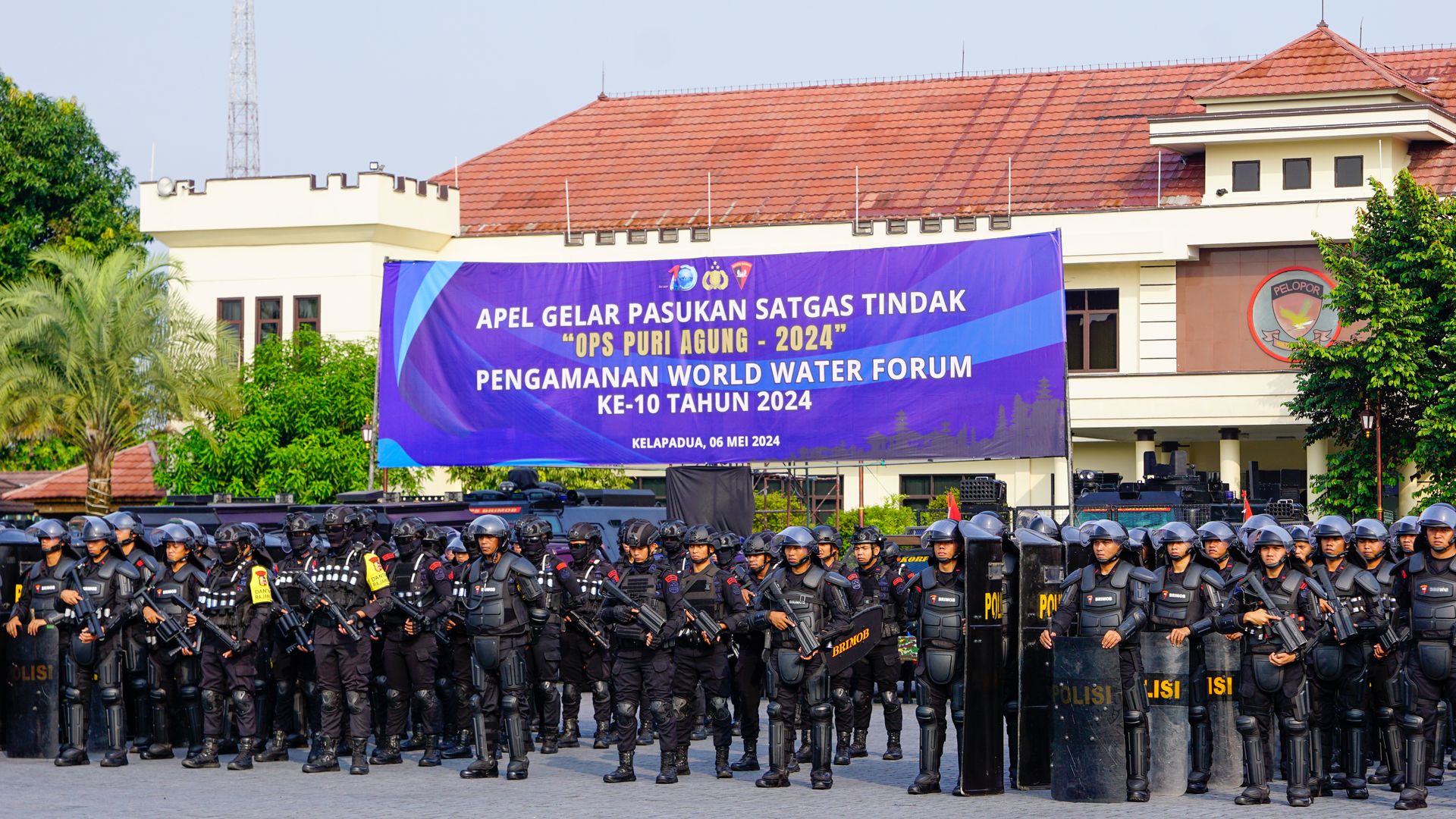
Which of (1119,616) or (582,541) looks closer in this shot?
(1119,616)

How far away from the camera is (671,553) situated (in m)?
17.7

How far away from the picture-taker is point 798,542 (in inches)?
614

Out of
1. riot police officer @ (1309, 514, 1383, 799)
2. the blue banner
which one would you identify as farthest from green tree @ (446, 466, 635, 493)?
riot police officer @ (1309, 514, 1383, 799)

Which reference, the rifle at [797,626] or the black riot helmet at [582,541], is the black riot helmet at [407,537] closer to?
the black riot helmet at [582,541]

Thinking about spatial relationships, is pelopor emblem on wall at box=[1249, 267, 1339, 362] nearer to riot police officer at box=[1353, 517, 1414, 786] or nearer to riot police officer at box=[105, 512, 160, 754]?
riot police officer at box=[1353, 517, 1414, 786]

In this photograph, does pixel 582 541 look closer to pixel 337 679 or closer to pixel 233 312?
pixel 337 679

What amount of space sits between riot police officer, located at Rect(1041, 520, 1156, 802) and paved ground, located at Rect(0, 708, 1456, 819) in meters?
0.45

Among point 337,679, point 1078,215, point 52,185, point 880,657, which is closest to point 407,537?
point 337,679

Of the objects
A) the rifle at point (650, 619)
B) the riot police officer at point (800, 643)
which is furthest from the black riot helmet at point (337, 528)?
the riot police officer at point (800, 643)

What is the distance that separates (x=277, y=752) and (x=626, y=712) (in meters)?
3.20

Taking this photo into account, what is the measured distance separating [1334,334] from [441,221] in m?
18.8

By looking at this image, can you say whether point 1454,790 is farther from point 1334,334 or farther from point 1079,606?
point 1334,334

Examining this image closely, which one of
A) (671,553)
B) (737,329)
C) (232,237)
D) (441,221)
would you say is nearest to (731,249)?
(441,221)

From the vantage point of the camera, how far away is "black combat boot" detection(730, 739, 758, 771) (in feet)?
53.9
